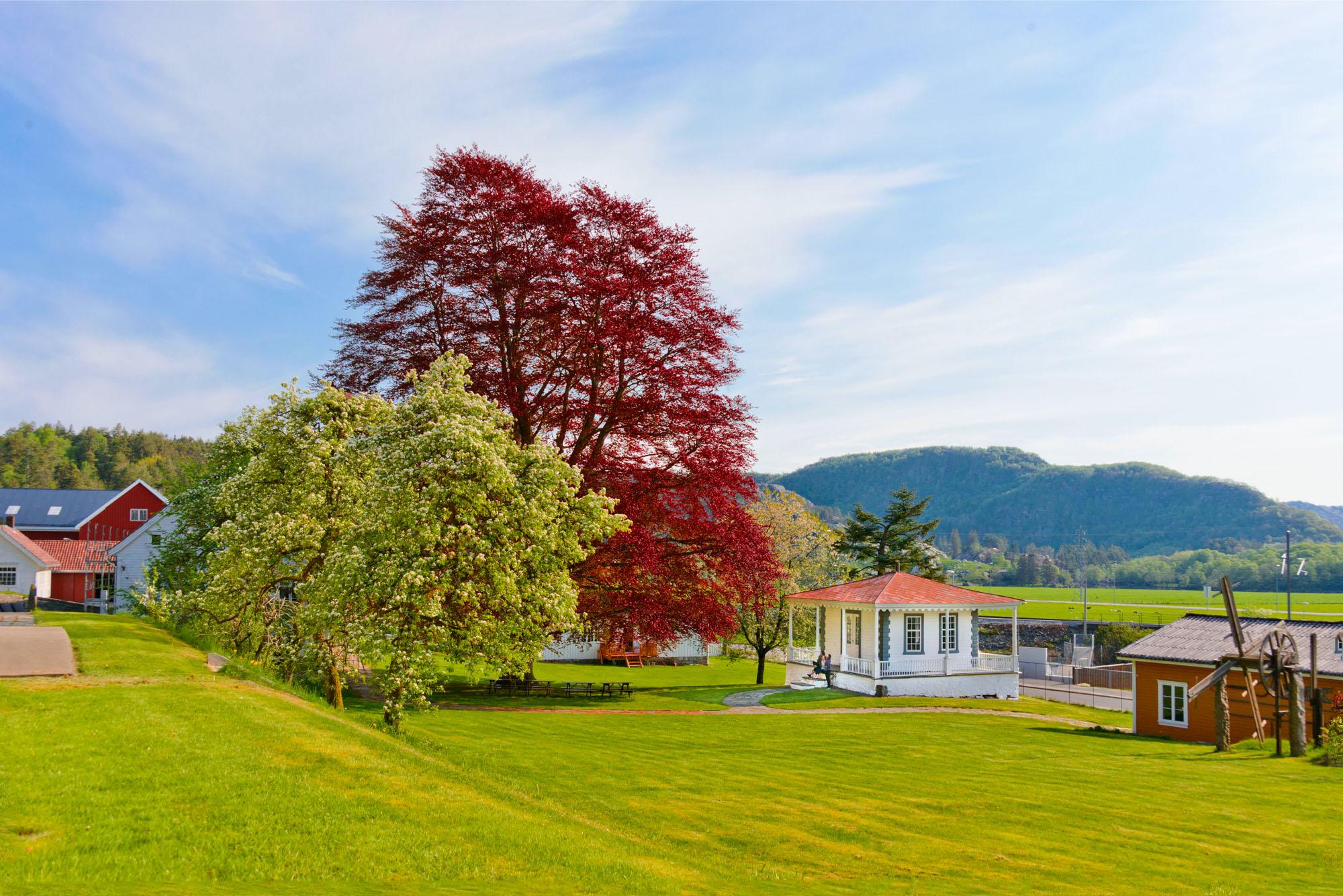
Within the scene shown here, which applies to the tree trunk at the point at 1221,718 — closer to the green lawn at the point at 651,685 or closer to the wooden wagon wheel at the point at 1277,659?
the wooden wagon wheel at the point at 1277,659

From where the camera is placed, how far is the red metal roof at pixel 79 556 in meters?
57.3

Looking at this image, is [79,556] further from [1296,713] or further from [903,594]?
[1296,713]

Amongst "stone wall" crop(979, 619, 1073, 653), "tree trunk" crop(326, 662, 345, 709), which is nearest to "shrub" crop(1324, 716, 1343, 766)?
"tree trunk" crop(326, 662, 345, 709)

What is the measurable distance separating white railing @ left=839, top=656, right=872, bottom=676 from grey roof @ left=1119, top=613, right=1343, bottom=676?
9.85 meters

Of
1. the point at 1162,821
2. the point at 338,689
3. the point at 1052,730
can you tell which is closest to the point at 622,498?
the point at 338,689

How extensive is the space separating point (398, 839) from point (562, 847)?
5.51ft

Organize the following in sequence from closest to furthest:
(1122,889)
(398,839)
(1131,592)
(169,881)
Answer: (169,881), (398,839), (1122,889), (1131,592)

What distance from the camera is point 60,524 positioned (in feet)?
234

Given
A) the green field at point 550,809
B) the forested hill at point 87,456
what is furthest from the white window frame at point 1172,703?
the forested hill at point 87,456

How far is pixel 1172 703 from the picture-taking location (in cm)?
2559

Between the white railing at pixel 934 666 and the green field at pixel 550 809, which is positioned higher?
the green field at pixel 550 809

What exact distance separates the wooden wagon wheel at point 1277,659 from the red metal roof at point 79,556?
62.4 m

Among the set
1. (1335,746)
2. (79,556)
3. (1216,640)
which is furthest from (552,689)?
(79,556)

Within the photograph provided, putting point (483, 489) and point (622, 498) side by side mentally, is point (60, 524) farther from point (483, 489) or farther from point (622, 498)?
point (483, 489)
